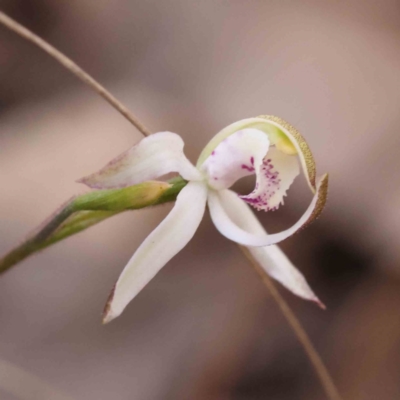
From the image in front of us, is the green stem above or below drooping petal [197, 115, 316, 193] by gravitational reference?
above

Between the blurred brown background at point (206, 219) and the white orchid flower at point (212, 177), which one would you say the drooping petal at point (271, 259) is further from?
the blurred brown background at point (206, 219)

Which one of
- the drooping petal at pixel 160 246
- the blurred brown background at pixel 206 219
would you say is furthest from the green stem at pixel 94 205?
the blurred brown background at pixel 206 219

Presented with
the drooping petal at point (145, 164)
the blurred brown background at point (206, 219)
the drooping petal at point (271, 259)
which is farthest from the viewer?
the blurred brown background at point (206, 219)

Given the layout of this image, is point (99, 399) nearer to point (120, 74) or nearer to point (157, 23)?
point (120, 74)

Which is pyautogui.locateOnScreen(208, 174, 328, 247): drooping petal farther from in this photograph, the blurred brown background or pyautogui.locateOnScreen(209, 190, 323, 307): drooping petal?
the blurred brown background

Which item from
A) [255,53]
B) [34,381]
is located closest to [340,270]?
[255,53]

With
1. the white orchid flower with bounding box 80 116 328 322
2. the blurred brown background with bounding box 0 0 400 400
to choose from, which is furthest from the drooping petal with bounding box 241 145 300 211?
the blurred brown background with bounding box 0 0 400 400
